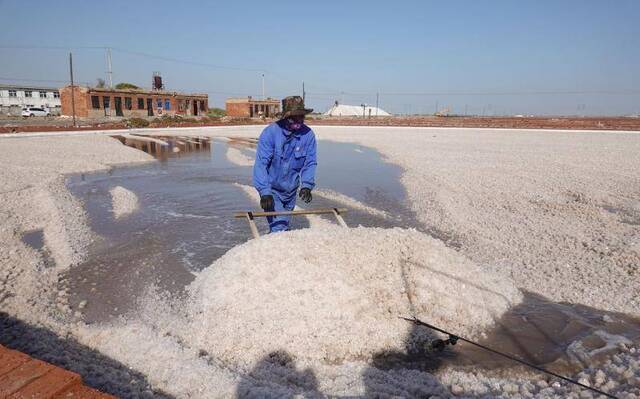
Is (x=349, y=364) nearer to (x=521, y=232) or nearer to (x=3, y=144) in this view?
(x=521, y=232)

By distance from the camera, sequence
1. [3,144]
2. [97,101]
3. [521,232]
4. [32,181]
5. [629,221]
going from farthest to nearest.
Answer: [97,101] → [3,144] → [32,181] → [629,221] → [521,232]

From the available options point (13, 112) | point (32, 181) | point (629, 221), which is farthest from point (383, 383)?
point (13, 112)

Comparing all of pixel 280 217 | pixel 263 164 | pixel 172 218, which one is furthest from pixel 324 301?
pixel 172 218

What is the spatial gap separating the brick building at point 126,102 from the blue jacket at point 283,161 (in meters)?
48.7

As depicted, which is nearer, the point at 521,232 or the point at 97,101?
the point at 521,232

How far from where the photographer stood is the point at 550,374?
9.78ft

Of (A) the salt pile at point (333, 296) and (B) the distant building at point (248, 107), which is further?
(B) the distant building at point (248, 107)

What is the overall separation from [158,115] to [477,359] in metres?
55.3

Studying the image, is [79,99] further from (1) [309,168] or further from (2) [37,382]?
(2) [37,382]

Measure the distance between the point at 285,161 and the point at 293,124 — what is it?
19.9 inches

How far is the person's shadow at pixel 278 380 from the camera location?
2.56 m

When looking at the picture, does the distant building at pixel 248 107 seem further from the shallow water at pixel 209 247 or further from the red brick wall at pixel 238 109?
the shallow water at pixel 209 247

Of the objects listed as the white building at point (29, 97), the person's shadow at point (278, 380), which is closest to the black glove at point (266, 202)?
the person's shadow at point (278, 380)

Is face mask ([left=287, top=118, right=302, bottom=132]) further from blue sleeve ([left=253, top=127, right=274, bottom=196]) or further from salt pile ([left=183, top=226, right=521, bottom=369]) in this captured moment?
salt pile ([left=183, top=226, right=521, bottom=369])
